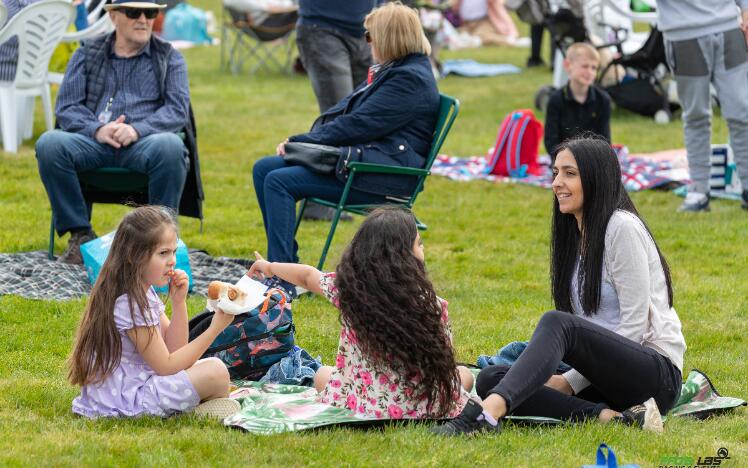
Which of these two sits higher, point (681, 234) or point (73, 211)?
point (73, 211)

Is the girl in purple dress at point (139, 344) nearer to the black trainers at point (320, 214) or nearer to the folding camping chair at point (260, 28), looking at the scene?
the black trainers at point (320, 214)

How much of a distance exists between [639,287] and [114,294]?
178 centimetres

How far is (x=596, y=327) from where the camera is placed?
395 centimetres

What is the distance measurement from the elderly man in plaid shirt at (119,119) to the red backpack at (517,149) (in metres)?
3.41

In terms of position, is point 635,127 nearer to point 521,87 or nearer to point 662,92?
point 662,92

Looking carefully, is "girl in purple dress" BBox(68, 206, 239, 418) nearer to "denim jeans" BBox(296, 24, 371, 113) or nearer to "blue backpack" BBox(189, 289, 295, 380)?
"blue backpack" BBox(189, 289, 295, 380)

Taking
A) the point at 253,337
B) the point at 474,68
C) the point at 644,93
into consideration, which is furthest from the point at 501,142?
the point at 474,68

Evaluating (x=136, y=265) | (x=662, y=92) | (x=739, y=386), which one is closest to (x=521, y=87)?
(x=662, y=92)

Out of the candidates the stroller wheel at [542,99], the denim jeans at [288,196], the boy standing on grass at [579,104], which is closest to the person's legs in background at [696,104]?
→ the boy standing on grass at [579,104]

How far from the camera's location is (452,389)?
12.9 ft

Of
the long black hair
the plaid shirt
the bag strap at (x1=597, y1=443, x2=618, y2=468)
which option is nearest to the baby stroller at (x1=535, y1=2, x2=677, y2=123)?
the plaid shirt

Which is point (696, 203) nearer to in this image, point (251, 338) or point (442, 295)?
point (442, 295)

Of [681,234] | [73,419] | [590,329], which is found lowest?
[681,234]

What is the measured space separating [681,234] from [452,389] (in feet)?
12.9
